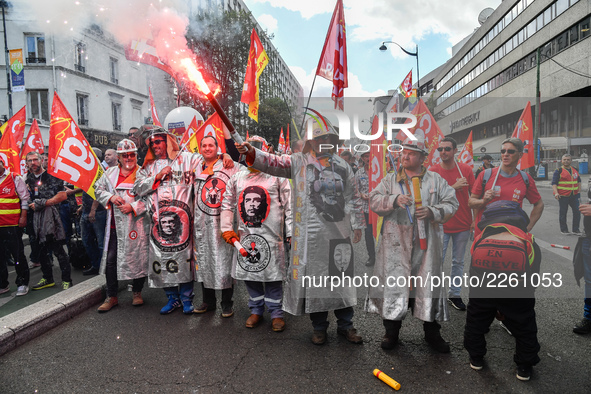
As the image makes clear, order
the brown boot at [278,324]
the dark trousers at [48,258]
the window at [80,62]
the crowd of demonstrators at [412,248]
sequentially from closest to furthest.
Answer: the crowd of demonstrators at [412,248] < the brown boot at [278,324] < the dark trousers at [48,258] < the window at [80,62]

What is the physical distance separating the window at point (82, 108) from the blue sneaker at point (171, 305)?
18883 millimetres

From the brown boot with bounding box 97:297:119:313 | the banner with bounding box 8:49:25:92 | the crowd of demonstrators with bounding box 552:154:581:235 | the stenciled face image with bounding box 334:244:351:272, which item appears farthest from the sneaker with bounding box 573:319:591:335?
the banner with bounding box 8:49:25:92

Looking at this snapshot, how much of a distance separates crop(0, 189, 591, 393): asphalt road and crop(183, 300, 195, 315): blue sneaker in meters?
0.10

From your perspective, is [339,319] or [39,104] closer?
[339,319]

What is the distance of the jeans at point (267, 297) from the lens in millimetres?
3787

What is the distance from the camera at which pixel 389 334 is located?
3.19 meters

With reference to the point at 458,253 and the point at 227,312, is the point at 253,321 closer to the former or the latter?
the point at 227,312

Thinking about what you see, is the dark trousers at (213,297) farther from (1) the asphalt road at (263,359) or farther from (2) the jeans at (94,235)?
(2) the jeans at (94,235)

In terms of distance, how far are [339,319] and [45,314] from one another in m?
2.89

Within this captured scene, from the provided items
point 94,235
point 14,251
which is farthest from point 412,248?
point 14,251

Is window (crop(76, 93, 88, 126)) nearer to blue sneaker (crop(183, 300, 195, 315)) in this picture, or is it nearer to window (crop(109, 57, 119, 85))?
window (crop(109, 57, 119, 85))

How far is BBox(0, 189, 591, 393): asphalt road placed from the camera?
2699 mm

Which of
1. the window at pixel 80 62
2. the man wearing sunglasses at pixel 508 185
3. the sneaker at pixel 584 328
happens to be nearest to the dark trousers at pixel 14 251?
the man wearing sunglasses at pixel 508 185

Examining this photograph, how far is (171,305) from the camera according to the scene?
424cm
